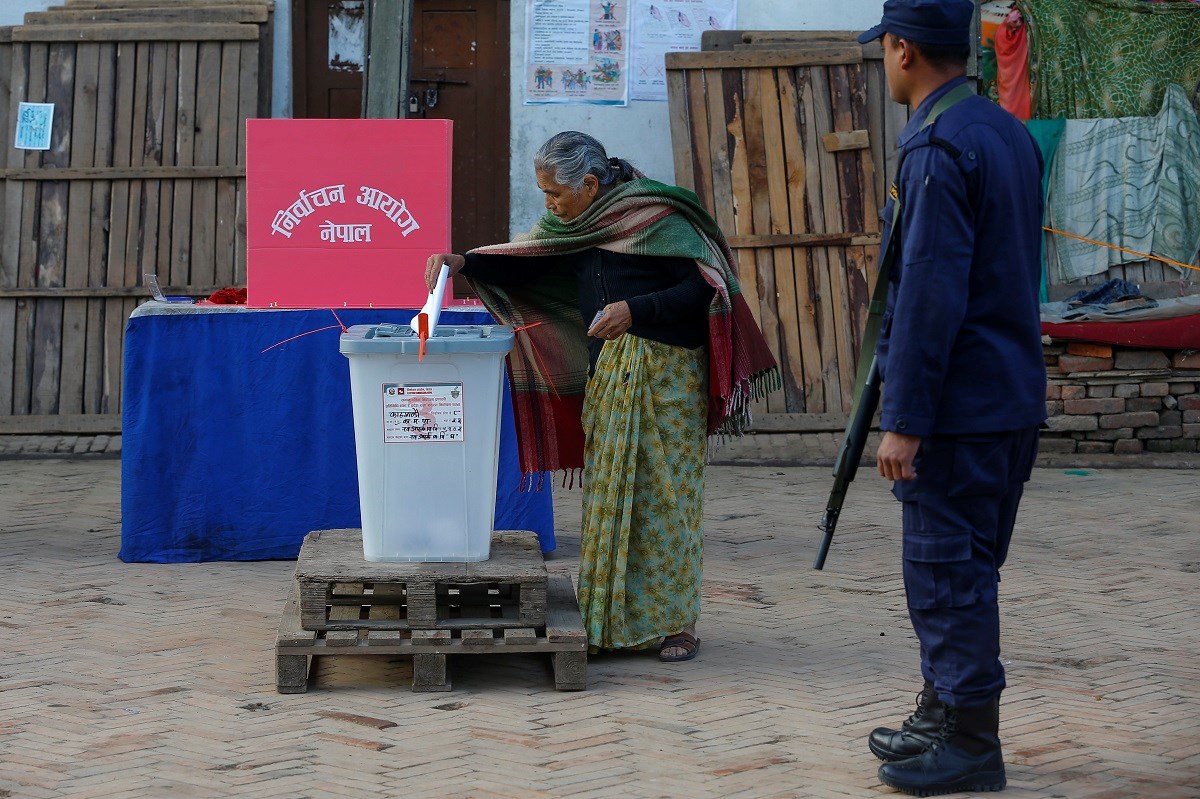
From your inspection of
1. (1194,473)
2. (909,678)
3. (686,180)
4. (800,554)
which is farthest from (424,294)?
(1194,473)

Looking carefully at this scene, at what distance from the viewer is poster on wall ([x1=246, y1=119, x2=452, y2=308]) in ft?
19.6

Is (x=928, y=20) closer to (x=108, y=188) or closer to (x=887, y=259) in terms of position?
(x=887, y=259)

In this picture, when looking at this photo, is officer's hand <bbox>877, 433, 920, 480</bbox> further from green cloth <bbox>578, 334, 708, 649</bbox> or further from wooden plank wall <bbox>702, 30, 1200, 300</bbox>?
wooden plank wall <bbox>702, 30, 1200, 300</bbox>

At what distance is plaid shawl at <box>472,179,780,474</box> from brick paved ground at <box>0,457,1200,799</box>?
2.55ft

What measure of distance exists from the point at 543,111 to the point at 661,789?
6.48 metres

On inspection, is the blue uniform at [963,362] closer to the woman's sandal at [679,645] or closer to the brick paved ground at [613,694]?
the brick paved ground at [613,694]

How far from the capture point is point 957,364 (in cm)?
352

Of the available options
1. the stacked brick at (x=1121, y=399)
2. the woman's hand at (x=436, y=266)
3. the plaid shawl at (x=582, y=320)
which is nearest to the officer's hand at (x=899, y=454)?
the plaid shawl at (x=582, y=320)

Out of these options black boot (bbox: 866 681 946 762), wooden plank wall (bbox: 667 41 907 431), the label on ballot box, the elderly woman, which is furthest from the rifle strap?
wooden plank wall (bbox: 667 41 907 431)

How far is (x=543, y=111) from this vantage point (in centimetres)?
948

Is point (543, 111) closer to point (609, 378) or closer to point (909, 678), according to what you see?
point (609, 378)

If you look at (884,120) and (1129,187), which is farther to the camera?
(1129,187)

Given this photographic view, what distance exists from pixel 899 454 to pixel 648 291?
1458 mm

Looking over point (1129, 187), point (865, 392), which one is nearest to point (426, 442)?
point (865, 392)
